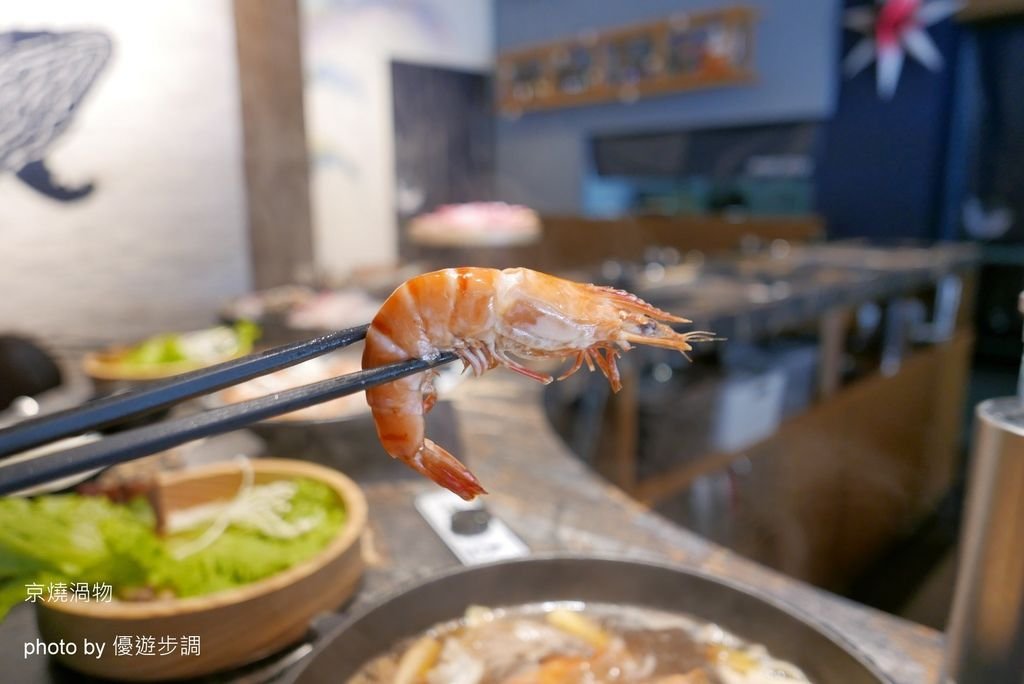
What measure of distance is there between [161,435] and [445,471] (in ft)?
0.94

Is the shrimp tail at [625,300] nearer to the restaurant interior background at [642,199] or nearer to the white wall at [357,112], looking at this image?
the restaurant interior background at [642,199]

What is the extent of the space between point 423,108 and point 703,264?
4.40 m

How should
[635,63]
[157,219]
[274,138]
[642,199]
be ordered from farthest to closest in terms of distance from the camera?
[642,199] < [635,63] < [274,138] < [157,219]

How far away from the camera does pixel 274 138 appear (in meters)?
4.11

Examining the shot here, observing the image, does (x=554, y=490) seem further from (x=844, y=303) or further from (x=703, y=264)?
(x=703, y=264)

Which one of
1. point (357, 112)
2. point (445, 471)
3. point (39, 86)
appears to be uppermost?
point (357, 112)

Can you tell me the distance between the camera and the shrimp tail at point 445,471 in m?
0.64

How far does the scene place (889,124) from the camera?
562 cm

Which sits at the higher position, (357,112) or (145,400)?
(357,112)

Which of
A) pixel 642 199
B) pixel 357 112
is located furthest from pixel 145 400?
pixel 642 199

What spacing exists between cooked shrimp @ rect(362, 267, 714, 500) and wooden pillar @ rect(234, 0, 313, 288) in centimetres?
360

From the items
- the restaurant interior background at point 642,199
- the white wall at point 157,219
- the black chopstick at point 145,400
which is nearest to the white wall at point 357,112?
the restaurant interior background at point 642,199

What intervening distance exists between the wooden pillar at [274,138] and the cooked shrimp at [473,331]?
3.60 m

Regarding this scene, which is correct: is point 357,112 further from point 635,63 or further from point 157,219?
point 157,219
